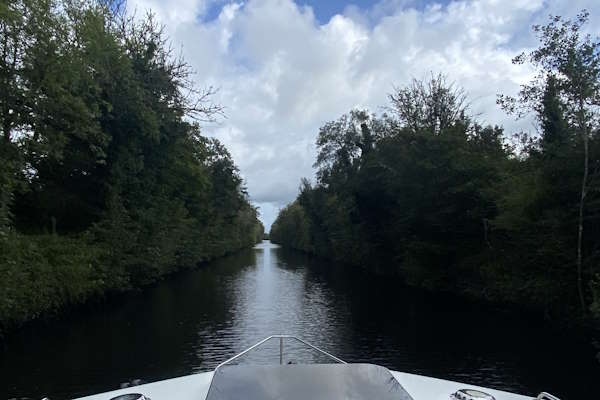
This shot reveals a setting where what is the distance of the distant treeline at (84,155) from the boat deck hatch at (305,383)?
30.9 feet

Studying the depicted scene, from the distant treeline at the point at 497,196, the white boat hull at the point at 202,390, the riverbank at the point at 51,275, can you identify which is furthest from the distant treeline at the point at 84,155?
the distant treeline at the point at 497,196

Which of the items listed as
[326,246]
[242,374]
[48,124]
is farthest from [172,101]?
[326,246]

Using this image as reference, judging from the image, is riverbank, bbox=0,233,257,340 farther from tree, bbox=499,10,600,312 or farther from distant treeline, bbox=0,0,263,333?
tree, bbox=499,10,600,312

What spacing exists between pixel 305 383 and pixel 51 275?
1291 centimetres

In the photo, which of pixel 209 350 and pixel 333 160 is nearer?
pixel 209 350

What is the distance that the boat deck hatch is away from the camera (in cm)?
356

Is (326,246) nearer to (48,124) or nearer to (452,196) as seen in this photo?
(452,196)

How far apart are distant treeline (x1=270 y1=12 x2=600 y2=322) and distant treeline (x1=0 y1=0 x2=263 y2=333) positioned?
12587 millimetres

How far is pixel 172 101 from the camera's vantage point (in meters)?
23.8

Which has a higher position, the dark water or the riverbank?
the riverbank

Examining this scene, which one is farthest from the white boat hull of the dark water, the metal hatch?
the dark water

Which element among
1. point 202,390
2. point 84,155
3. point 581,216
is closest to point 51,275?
point 84,155

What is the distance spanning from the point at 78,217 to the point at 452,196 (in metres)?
17.6

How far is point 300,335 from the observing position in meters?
13.7
